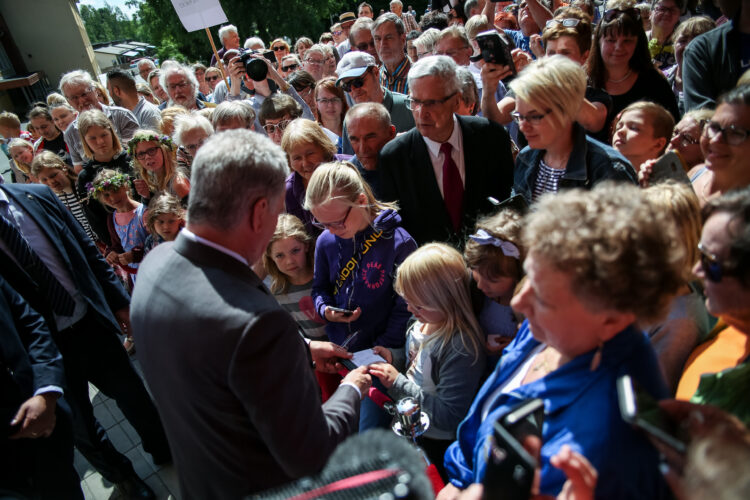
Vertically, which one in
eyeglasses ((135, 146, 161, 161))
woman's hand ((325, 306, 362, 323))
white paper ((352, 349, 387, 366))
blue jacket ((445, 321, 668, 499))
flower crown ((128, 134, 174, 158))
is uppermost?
flower crown ((128, 134, 174, 158))

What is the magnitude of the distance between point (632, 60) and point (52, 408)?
429 cm

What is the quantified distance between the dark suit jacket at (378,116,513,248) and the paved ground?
7.96ft

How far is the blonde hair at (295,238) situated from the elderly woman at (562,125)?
153 cm

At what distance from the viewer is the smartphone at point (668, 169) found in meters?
2.13

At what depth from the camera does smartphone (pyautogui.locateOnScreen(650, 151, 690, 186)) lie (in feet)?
7.00

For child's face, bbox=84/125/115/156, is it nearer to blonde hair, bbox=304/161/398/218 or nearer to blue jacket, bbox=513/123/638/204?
blonde hair, bbox=304/161/398/218

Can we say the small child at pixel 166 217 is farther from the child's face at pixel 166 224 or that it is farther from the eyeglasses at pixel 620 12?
the eyeglasses at pixel 620 12

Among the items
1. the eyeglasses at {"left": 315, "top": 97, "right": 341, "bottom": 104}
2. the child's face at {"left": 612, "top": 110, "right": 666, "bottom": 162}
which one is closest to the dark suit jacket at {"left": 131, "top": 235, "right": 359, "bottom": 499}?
the child's face at {"left": 612, "top": 110, "right": 666, "bottom": 162}

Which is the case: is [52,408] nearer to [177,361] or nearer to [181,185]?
[177,361]

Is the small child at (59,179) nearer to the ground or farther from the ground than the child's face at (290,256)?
farther from the ground

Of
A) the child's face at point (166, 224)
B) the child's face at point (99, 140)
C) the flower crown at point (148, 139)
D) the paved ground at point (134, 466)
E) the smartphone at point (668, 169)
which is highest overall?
the child's face at point (99, 140)

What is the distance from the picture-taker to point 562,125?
2.33 metres

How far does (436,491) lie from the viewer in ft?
5.97

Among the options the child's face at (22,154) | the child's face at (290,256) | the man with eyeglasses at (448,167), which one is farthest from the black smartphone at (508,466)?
the child's face at (22,154)
